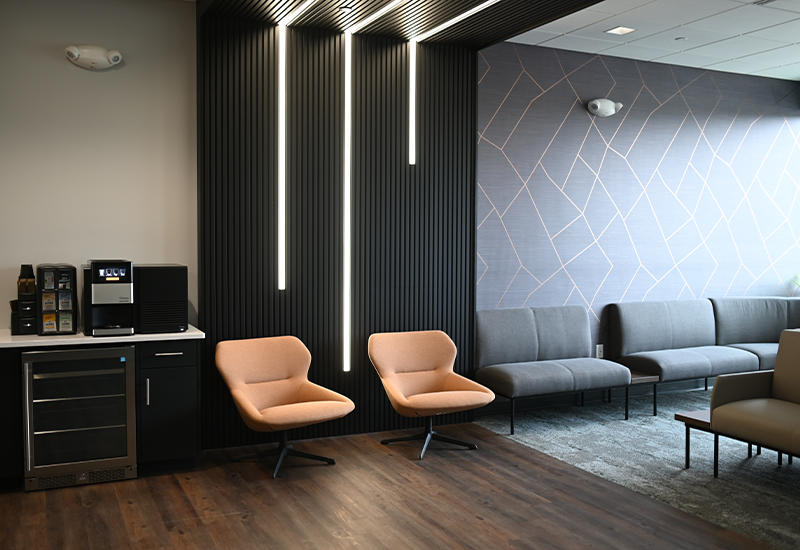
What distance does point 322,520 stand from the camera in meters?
3.52

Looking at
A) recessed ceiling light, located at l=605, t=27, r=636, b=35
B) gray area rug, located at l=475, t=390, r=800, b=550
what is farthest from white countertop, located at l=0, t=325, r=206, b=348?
recessed ceiling light, located at l=605, t=27, r=636, b=35

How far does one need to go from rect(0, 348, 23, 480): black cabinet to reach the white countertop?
0.22 feet

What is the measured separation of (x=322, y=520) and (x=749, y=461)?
2901mm

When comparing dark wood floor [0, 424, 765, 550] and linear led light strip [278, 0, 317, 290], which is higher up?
linear led light strip [278, 0, 317, 290]

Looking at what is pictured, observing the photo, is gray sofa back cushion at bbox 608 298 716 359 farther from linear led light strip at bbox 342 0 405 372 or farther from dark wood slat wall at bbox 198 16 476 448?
linear led light strip at bbox 342 0 405 372

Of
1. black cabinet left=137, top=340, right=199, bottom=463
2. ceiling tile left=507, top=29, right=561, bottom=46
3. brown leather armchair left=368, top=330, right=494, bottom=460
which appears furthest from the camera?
ceiling tile left=507, top=29, right=561, bottom=46

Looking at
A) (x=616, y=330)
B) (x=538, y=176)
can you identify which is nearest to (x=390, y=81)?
(x=538, y=176)

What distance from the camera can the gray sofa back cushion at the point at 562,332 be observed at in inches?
235

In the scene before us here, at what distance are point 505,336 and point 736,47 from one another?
329cm

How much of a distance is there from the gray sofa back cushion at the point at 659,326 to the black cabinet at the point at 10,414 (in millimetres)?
4836

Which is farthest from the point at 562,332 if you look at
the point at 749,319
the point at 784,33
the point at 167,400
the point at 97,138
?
the point at 97,138

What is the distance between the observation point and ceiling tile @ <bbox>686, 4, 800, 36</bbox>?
5.12 meters

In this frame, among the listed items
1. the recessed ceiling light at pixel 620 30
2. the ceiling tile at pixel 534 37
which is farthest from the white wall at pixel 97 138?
the recessed ceiling light at pixel 620 30

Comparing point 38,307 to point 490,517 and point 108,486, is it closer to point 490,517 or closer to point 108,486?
point 108,486
